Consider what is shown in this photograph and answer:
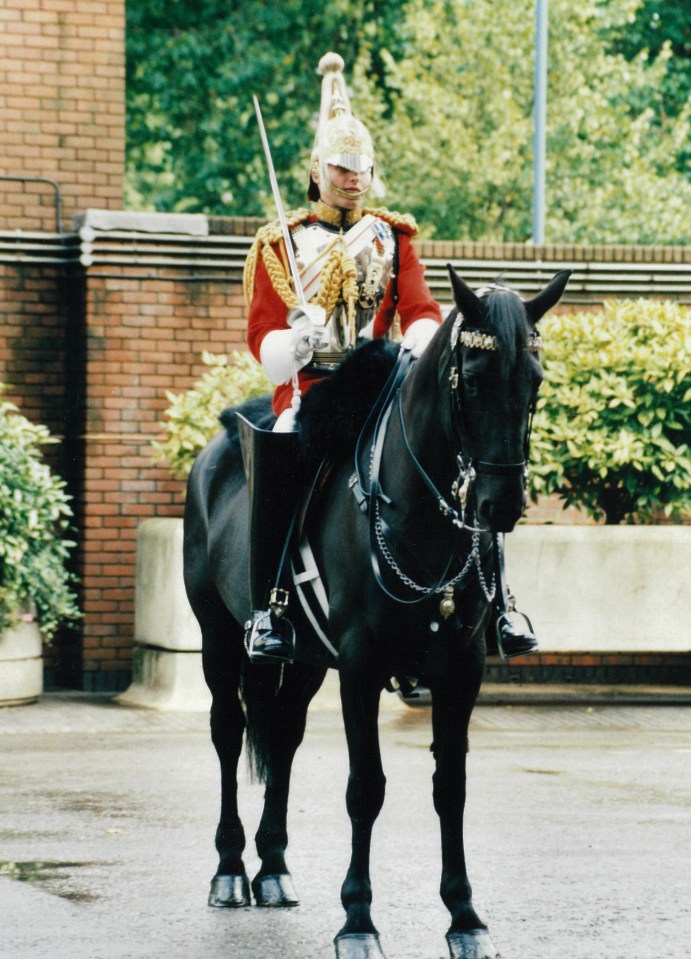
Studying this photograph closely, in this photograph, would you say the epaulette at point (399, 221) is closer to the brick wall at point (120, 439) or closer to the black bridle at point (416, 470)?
the black bridle at point (416, 470)

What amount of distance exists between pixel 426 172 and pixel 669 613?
16.4m

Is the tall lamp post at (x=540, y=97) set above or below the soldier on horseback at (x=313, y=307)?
above

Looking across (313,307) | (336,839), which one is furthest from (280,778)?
(313,307)

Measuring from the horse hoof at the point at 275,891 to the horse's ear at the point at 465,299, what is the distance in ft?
7.95

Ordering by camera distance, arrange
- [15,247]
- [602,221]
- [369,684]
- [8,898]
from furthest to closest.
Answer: [602,221]
[15,247]
[8,898]
[369,684]

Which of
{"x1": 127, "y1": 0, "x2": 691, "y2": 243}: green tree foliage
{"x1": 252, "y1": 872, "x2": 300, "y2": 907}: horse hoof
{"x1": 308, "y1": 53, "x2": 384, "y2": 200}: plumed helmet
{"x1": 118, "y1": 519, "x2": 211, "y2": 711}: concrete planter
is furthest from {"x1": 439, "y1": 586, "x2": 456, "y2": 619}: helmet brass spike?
{"x1": 127, "y1": 0, "x2": 691, "y2": 243}: green tree foliage

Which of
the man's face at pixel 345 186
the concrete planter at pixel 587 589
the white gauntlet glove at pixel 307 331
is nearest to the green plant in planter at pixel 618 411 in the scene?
the concrete planter at pixel 587 589

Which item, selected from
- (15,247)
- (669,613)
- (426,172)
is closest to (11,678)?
(15,247)

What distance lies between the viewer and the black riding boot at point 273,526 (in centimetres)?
646

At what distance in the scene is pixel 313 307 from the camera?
21.2ft

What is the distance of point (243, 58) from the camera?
2816 cm

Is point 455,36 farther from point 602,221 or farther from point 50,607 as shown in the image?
point 50,607

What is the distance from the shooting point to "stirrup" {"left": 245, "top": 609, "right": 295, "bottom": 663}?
21.0ft

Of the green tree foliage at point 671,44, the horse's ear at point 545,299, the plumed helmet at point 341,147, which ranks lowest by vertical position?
the horse's ear at point 545,299
